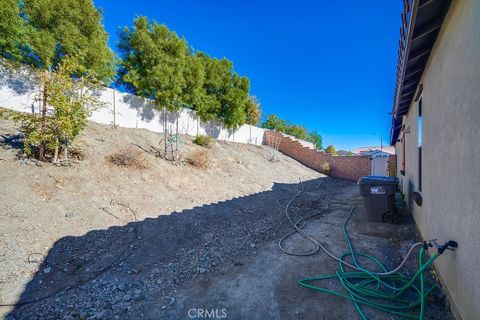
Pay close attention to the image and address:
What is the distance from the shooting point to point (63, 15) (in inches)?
302

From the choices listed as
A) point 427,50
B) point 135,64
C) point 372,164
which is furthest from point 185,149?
point 372,164

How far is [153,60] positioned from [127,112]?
9.70 ft

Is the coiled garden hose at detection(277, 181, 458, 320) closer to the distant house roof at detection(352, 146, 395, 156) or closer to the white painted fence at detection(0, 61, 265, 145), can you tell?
the white painted fence at detection(0, 61, 265, 145)

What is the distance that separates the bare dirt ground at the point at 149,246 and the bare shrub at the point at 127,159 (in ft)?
0.86

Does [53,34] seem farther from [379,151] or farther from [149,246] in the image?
[379,151]

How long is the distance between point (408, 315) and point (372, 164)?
13292 millimetres

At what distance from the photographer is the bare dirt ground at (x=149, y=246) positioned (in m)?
2.36

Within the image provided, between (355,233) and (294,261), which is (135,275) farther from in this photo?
(355,233)

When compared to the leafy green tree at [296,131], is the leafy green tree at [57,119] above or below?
below

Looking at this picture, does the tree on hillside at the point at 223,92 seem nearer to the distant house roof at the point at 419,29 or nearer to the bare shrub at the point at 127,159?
the bare shrub at the point at 127,159

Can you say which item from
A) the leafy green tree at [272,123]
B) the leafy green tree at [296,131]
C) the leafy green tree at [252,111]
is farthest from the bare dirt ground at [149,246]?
the leafy green tree at [296,131]

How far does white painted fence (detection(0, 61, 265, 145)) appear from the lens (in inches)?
283

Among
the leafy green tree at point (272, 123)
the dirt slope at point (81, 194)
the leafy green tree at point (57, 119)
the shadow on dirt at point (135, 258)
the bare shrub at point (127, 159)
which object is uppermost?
the leafy green tree at point (272, 123)

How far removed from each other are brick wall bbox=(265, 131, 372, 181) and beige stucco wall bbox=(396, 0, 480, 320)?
1160 centimetres
